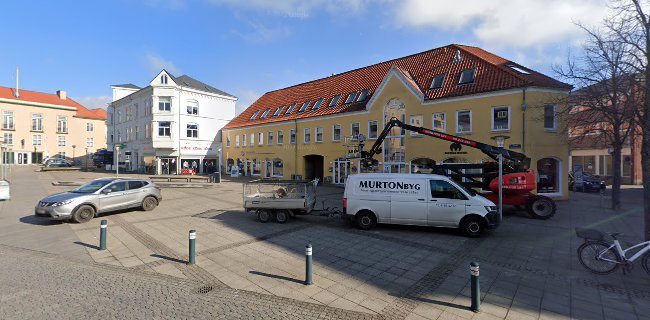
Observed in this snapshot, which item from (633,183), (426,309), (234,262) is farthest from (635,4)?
(633,183)

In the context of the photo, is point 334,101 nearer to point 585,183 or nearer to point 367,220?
point 367,220

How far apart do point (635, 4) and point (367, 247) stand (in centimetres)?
1216

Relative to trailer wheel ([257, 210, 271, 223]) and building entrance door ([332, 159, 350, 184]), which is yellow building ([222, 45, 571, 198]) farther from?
trailer wheel ([257, 210, 271, 223])

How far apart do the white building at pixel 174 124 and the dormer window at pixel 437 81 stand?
23573 mm

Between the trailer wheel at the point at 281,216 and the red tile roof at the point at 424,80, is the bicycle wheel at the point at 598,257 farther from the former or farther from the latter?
the red tile roof at the point at 424,80

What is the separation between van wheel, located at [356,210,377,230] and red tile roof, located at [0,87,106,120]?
249 ft

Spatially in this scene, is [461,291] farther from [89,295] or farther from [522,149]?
[522,149]

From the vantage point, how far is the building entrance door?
82.6ft

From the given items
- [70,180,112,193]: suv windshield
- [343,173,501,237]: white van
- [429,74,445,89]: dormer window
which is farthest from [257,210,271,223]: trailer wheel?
[429,74,445,89]: dormer window

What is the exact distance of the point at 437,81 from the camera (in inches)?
839

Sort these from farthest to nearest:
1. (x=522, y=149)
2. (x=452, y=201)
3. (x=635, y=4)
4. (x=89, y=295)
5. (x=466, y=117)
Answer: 1. (x=466, y=117)
2. (x=522, y=149)
3. (x=635, y=4)
4. (x=452, y=201)
5. (x=89, y=295)

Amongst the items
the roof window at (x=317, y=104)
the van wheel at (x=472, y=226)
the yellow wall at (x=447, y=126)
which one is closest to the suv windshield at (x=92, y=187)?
the van wheel at (x=472, y=226)

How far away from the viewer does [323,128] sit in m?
26.8

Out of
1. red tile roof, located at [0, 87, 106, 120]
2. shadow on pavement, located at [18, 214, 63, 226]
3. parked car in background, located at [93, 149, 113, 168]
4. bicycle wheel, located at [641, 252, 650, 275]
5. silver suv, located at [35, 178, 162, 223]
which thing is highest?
red tile roof, located at [0, 87, 106, 120]
